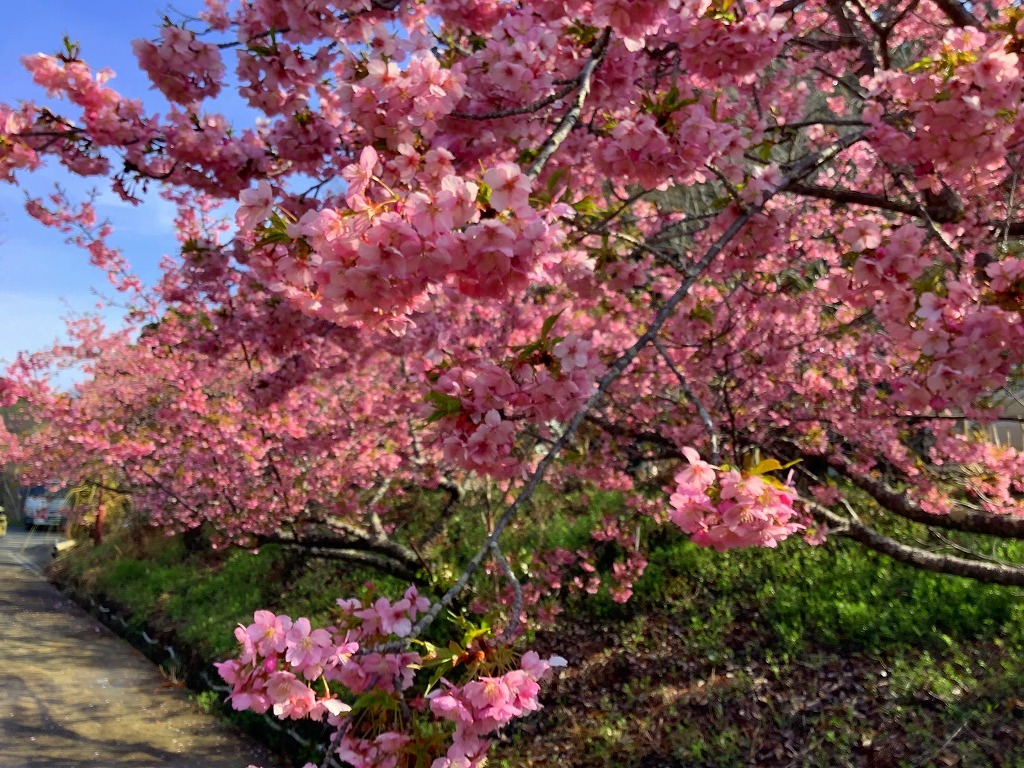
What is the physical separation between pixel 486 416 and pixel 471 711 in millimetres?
585

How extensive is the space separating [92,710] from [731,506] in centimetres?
721

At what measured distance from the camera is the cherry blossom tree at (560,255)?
1.30 meters

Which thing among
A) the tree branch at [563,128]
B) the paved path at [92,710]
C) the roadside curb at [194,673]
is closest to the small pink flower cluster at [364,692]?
the roadside curb at [194,673]

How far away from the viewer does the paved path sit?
17.4 feet

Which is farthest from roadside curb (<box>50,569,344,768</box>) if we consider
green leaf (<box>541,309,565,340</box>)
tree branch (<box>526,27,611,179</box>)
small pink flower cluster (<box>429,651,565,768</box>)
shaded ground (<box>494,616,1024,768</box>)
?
shaded ground (<box>494,616,1024,768</box>)

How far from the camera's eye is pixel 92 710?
6.32 metres

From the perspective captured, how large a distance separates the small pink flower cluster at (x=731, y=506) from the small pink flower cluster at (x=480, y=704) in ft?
1.29

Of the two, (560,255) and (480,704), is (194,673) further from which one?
(560,255)

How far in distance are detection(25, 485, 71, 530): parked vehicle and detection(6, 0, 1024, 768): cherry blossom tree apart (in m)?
16.1

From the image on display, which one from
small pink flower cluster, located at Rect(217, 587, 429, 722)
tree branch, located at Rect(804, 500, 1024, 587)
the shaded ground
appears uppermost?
small pink flower cluster, located at Rect(217, 587, 429, 722)

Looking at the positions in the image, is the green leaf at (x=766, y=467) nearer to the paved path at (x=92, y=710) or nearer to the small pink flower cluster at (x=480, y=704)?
the small pink flower cluster at (x=480, y=704)

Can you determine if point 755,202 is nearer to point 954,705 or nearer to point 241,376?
point 954,705

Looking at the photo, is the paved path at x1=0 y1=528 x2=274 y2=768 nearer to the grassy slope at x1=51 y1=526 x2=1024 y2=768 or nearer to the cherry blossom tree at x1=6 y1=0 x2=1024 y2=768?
the cherry blossom tree at x1=6 y1=0 x2=1024 y2=768

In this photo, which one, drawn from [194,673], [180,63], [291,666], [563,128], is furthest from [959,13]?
[194,673]
